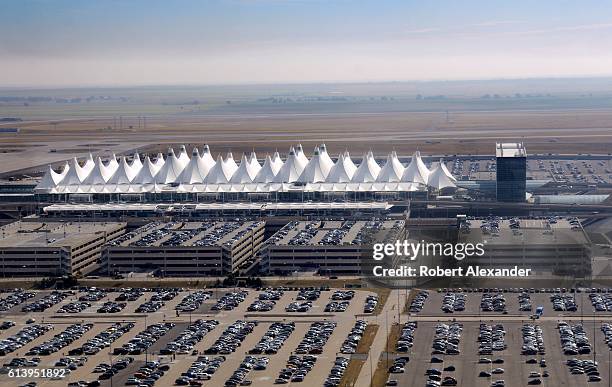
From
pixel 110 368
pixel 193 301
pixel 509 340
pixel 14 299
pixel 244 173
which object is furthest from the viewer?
pixel 244 173

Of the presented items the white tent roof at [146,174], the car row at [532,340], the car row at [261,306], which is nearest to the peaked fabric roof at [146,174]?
the white tent roof at [146,174]

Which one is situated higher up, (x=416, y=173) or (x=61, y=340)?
(x=416, y=173)

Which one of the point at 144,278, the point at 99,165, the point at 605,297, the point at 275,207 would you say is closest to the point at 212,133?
the point at 99,165

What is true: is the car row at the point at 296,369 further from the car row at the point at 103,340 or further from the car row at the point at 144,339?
the car row at the point at 103,340

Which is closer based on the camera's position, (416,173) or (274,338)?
(274,338)

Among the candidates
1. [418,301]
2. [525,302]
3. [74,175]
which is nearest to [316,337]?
[418,301]

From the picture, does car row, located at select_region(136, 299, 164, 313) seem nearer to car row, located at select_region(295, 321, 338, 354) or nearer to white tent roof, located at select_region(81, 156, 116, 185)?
car row, located at select_region(295, 321, 338, 354)

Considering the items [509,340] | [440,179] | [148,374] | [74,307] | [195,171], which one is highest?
[195,171]

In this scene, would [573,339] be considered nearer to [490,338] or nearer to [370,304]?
[490,338]
